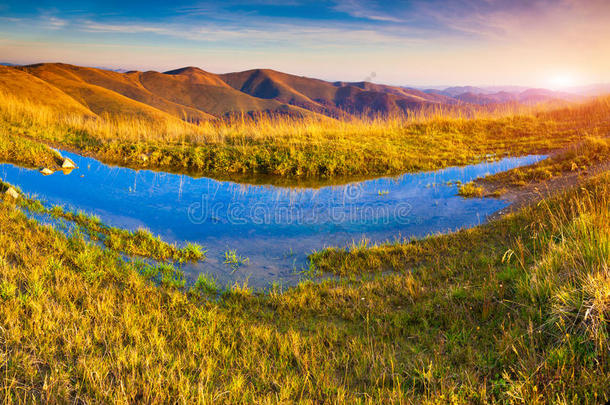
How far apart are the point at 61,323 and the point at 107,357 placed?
0.91 metres

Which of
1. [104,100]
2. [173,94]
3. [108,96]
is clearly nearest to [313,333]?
[104,100]

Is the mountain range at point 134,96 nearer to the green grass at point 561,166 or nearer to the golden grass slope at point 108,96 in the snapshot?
the golden grass slope at point 108,96

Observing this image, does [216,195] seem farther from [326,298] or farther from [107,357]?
[107,357]

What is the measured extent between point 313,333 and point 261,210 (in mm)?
5981

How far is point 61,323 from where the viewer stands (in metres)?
3.64

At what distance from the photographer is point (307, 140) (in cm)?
1586

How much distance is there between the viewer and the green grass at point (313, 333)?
282 cm

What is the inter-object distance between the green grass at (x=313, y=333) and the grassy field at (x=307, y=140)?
859 cm

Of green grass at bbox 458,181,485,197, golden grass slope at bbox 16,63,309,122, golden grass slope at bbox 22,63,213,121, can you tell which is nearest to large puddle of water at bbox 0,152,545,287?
green grass at bbox 458,181,485,197

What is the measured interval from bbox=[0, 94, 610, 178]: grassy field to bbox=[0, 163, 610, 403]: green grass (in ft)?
28.2

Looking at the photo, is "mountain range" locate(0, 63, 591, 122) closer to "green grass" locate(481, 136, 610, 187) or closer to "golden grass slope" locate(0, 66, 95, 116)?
"golden grass slope" locate(0, 66, 95, 116)

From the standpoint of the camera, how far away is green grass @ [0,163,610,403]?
2820mm

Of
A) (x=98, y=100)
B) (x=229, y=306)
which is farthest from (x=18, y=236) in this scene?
(x=98, y=100)

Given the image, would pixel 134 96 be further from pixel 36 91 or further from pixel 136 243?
pixel 136 243
